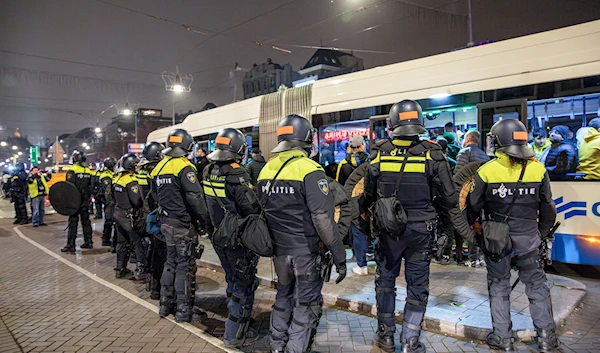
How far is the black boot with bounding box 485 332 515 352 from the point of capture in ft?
12.7

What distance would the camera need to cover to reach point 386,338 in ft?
12.9

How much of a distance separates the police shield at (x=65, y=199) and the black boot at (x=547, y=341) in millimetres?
9660

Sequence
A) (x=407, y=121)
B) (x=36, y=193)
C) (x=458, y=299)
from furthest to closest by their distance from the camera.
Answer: (x=36, y=193) → (x=458, y=299) → (x=407, y=121)

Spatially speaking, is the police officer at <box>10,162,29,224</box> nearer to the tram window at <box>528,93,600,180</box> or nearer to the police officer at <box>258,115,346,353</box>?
the police officer at <box>258,115,346,353</box>

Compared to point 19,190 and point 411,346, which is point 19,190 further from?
point 411,346

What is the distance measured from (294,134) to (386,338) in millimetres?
2212

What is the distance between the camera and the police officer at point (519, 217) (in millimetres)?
3807

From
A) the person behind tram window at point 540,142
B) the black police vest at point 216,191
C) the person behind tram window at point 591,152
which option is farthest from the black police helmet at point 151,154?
the person behind tram window at point 591,152

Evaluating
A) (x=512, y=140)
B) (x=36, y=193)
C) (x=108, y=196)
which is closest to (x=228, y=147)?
(x=512, y=140)

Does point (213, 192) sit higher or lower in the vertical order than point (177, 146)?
lower

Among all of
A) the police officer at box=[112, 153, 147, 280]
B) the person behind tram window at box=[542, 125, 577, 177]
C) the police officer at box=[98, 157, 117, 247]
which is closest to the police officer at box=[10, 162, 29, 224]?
the police officer at box=[98, 157, 117, 247]

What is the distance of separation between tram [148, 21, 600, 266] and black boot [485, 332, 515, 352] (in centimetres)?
269

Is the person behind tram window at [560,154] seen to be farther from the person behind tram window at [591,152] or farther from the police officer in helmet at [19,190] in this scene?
the police officer in helmet at [19,190]

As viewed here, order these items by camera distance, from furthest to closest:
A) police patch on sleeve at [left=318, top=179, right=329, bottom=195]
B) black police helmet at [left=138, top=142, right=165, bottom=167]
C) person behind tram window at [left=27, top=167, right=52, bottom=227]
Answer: person behind tram window at [left=27, top=167, right=52, bottom=227] → black police helmet at [left=138, top=142, right=165, bottom=167] → police patch on sleeve at [left=318, top=179, right=329, bottom=195]
